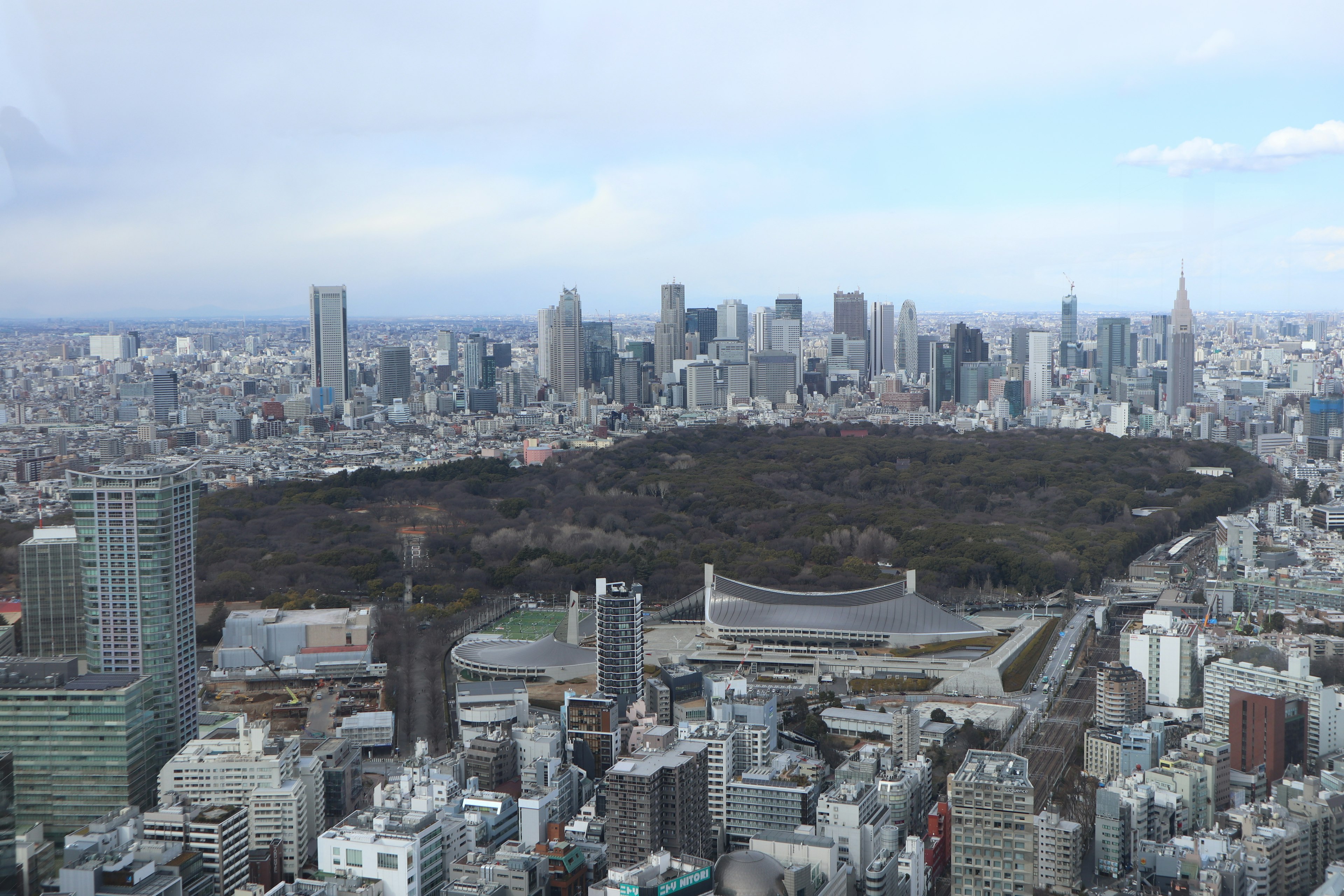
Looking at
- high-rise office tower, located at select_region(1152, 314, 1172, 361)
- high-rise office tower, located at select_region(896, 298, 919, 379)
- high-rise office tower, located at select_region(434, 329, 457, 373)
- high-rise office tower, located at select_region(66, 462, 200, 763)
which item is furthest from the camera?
high-rise office tower, located at select_region(896, 298, 919, 379)

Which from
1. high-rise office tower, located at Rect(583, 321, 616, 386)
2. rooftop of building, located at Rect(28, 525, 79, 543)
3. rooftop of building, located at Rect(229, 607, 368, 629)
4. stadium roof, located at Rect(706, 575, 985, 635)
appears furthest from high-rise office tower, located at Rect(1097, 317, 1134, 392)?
rooftop of building, located at Rect(28, 525, 79, 543)

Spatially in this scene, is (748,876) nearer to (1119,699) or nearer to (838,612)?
(1119,699)

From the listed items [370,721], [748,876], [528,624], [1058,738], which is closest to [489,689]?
[370,721]

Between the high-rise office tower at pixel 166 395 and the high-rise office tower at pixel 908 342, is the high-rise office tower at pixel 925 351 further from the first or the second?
the high-rise office tower at pixel 166 395

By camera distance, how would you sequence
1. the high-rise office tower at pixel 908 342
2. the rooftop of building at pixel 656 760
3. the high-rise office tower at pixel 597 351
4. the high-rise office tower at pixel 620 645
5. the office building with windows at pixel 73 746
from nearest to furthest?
the rooftop of building at pixel 656 760 → the office building with windows at pixel 73 746 → the high-rise office tower at pixel 620 645 → the high-rise office tower at pixel 597 351 → the high-rise office tower at pixel 908 342

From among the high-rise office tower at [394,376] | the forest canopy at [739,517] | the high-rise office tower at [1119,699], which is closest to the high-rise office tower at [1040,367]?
the forest canopy at [739,517]

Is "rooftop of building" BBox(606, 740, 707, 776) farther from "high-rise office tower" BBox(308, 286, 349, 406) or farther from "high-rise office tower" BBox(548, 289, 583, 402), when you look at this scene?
"high-rise office tower" BBox(548, 289, 583, 402)
